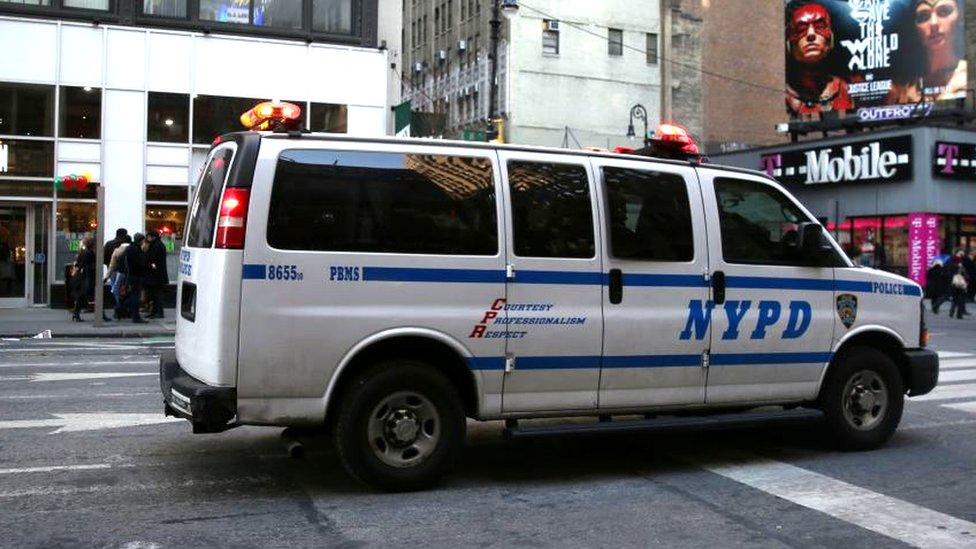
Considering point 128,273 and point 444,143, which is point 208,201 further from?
point 128,273

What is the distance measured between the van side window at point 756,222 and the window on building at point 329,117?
18.8 m

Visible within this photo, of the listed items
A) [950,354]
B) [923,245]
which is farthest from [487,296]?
[923,245]

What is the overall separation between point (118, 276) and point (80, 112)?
5.44m

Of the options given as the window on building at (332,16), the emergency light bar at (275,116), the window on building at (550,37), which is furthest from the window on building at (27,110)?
the window on building at (550,37)

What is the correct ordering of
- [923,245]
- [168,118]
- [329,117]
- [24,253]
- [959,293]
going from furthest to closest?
[923,245] < [329,117] < [959,293] < [168,118] < [24,253]

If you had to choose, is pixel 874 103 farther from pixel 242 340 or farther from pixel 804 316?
pixel 242 340

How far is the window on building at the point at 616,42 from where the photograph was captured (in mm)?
55250

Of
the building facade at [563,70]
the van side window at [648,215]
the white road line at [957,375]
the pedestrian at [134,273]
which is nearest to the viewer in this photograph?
the van side window at [648,215]

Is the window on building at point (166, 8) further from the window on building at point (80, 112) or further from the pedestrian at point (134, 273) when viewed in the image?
the pedestrian at point (134, 273)

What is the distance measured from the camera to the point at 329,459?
22.2 ft

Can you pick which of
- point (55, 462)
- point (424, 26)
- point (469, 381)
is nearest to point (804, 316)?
point (469, 381)

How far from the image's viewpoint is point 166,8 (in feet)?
76.6

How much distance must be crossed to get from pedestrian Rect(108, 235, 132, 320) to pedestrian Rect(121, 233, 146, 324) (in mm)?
91

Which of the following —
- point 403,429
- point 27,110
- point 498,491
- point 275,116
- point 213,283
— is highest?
point 27,110
